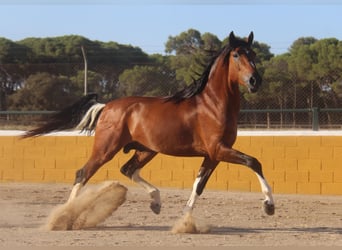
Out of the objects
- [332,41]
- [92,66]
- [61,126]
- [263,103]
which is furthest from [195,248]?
[332,41]

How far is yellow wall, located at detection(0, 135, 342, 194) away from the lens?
1061cm

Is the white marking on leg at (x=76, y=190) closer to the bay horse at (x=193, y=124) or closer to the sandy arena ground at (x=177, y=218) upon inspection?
the bay horse at (x=193, y=124)

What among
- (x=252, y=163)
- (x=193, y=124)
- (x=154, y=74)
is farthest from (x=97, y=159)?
(x=154, y=74)

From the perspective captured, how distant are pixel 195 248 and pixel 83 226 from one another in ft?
6.05

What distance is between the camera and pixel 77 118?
27.6 ft

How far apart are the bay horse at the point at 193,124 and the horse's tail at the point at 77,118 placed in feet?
1.02

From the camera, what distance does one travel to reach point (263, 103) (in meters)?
12.4

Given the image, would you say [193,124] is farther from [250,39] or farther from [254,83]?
[250,39]

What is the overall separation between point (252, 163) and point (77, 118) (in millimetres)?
2767

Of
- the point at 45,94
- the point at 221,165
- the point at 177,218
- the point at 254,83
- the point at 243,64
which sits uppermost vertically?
the point at 243,64

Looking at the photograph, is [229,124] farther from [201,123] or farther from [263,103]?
[263,103]

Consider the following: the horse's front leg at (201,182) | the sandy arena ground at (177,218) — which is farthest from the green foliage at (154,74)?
the horse's front leg at (201,182)

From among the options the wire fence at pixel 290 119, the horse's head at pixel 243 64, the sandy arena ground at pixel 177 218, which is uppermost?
the horse's head at pixel 243 64

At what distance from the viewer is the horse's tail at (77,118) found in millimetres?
8172
